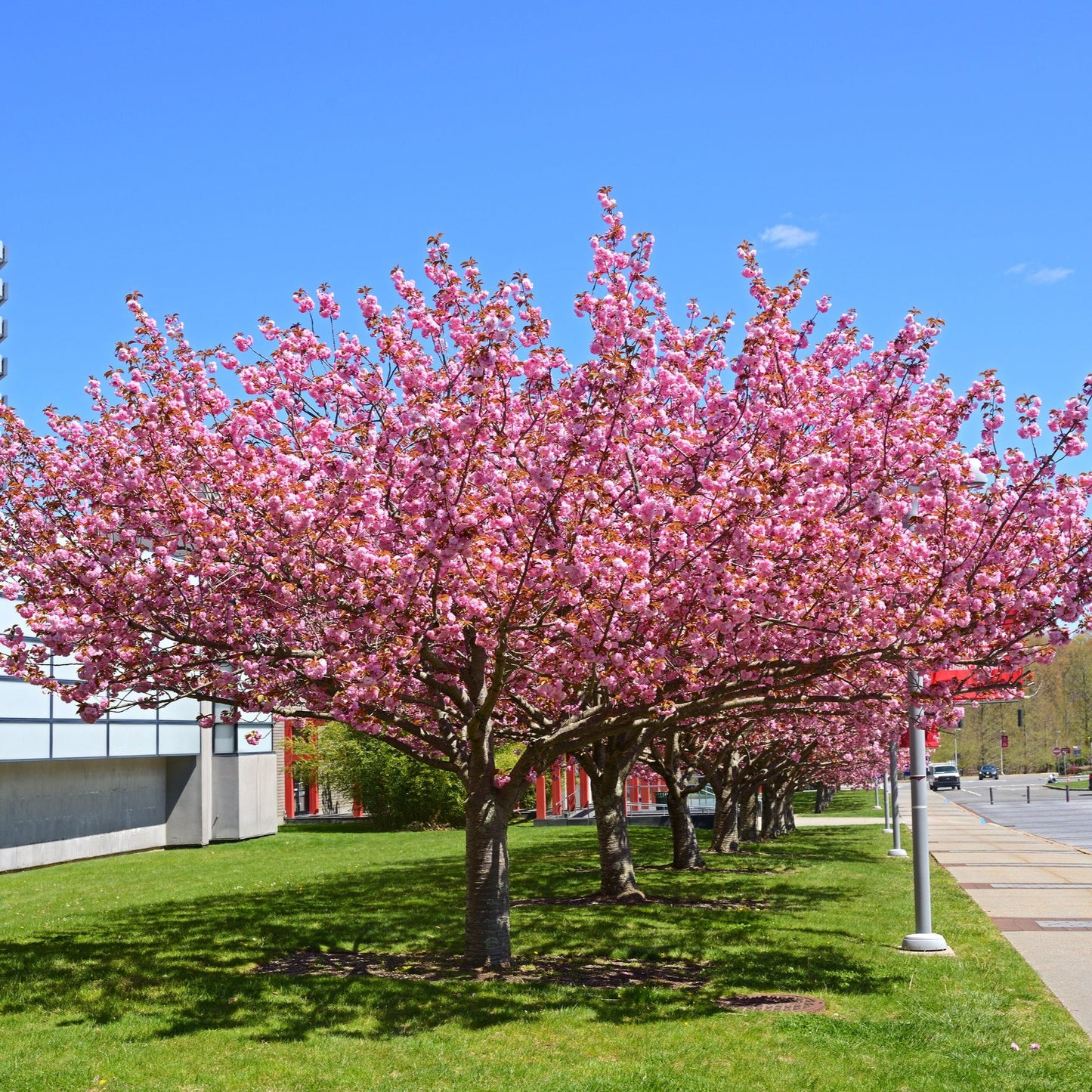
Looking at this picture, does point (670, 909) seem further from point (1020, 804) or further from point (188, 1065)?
point (1020, 804)

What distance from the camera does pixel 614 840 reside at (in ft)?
55.2

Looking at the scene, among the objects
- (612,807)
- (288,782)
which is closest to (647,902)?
(612,807)

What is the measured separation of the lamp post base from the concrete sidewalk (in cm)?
86

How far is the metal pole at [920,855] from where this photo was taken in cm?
1216

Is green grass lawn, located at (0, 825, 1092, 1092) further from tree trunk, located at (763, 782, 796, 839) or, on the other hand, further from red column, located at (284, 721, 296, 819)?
red column, located at (284, 721, 296, 819)

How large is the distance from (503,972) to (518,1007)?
1460 millimetres

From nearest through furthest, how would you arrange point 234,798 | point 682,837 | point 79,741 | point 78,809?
point 682,837
point 79,741
point 78,809
point 234,798

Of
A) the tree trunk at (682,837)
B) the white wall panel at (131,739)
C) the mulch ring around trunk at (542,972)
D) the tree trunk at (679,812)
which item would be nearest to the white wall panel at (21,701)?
the white wall panel at (131,739)

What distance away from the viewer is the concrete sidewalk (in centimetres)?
1114

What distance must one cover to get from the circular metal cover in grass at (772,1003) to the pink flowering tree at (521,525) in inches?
92.0

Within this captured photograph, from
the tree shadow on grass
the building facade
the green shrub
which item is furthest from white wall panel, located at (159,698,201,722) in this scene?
the tree shadow on grass

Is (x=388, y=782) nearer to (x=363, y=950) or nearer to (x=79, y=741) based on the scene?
(x=79, y=741)

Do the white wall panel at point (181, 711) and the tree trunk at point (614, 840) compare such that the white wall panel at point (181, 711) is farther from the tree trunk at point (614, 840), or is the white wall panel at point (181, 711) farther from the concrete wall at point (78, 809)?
the tree trunk at point (614, 840)

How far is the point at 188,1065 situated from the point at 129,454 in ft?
16.4
